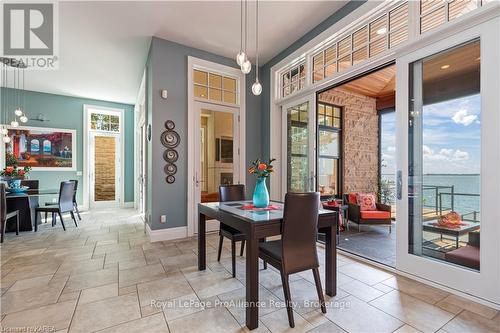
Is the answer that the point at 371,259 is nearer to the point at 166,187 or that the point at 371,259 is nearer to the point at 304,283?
the point at 304,283

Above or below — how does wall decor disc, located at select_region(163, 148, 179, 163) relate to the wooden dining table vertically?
above

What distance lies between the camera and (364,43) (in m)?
2.96

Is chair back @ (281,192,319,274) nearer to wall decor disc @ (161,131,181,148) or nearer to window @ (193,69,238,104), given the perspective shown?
wall decor disc @ (161,131,181,148)

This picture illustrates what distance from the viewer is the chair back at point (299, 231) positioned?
1.76 meters

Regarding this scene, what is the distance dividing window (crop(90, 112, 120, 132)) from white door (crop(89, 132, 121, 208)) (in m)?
0.17

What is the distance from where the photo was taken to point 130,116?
7.41 m

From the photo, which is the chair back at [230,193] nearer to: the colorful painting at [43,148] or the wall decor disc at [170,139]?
the wall decor disc at [170,139]

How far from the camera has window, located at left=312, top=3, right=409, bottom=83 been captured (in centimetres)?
257

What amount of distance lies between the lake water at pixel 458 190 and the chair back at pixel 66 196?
228 inches

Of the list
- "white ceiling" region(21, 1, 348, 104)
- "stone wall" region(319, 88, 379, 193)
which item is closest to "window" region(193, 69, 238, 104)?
"white ceiling" region(21, 1, 348, 104)

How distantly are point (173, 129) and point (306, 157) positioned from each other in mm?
2301

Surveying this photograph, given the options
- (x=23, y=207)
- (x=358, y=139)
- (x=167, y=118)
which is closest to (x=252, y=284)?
(x=167, y=118)

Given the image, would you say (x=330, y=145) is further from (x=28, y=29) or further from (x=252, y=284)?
(x=28, y=29)

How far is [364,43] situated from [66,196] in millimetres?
5796
